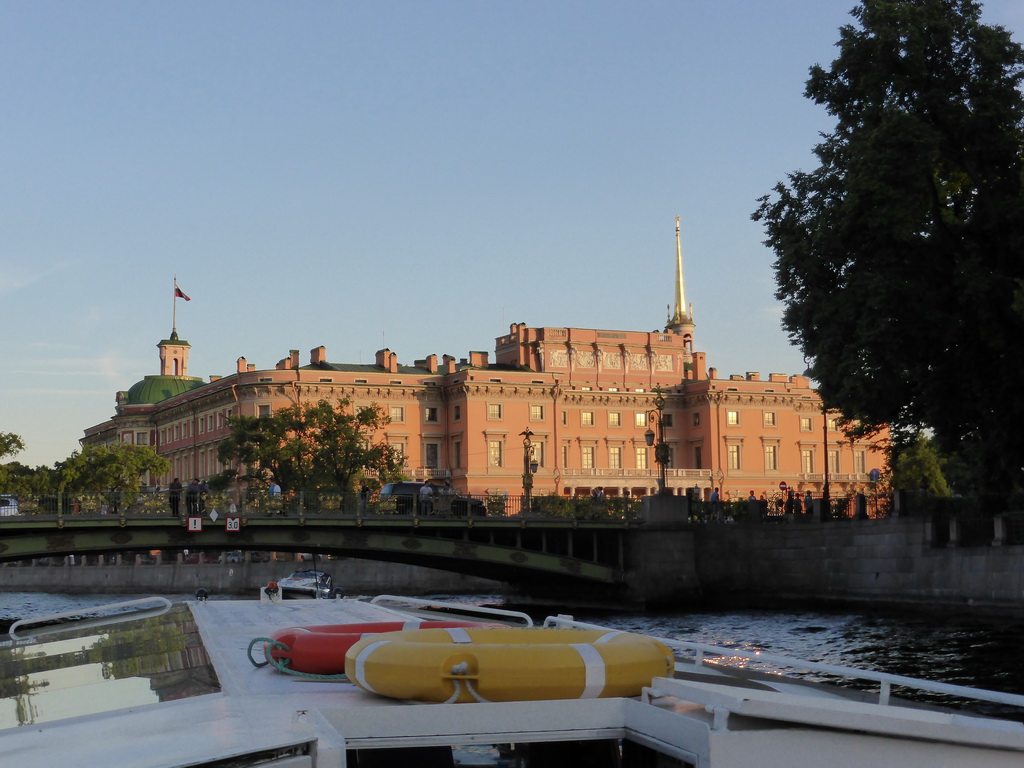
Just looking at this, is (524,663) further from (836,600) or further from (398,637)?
(836,600)

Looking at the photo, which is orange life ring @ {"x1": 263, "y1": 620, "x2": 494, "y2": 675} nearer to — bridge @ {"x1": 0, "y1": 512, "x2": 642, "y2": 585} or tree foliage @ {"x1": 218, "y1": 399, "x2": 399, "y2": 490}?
bridge @ {"x1": 0, "y1": 512, "x2": 642, "y2": 585}

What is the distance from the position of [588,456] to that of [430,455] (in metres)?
9.57

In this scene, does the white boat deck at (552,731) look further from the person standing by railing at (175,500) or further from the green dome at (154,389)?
the green dome at (154,389)

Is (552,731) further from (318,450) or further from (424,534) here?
(318,450)

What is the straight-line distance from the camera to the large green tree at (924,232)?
957 inches

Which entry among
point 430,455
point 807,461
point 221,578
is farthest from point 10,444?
point 807,461

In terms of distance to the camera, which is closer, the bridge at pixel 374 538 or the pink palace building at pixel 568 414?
the bridge at pixel 374 538

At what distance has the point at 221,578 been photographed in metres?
51.0

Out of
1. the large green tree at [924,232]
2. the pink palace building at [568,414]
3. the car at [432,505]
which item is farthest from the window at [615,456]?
the large green tree at [924,232]

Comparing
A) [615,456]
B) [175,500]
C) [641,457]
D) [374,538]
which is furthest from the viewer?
[641,457]

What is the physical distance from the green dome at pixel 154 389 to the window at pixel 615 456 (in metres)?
33.9

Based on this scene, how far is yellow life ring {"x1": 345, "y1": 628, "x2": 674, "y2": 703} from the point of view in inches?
159

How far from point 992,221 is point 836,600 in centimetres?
1139

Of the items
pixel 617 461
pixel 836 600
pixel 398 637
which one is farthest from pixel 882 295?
pixel 617 461
